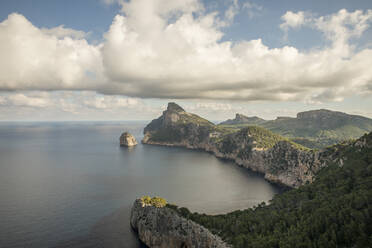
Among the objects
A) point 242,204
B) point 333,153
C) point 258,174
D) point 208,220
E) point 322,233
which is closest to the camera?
point 322,233

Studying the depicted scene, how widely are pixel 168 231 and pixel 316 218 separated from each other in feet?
135

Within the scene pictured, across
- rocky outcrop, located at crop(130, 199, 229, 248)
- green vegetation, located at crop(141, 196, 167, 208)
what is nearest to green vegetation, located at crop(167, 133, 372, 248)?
rocky outcrop, located at crop(130, 199, 229, 248)

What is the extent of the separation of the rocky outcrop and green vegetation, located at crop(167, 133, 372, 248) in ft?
11.9

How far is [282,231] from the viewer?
191 ft

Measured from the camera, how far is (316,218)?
5597 centimetres

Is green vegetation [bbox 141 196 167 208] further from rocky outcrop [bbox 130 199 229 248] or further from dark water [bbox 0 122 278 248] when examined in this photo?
dark water [bbox 0 122 278 248]

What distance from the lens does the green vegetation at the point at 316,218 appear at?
4816cm

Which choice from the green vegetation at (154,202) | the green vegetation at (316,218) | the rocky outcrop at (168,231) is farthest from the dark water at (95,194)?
the green vegetation at (316,218)

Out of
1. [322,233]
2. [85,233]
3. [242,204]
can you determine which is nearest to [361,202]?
[322,233]

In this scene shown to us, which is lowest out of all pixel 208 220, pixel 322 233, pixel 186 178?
pixel 186 178

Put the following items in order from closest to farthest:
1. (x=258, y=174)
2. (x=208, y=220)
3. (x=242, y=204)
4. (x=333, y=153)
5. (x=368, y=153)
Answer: (x=208, y=220) → (x=368, y=153) → (x=242, y=204) → (x=333, y=153) → (x=258, y=174)

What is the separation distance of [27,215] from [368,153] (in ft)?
442

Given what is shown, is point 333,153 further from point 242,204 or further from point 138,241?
point 138,241

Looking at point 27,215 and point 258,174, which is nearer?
point 27,215
